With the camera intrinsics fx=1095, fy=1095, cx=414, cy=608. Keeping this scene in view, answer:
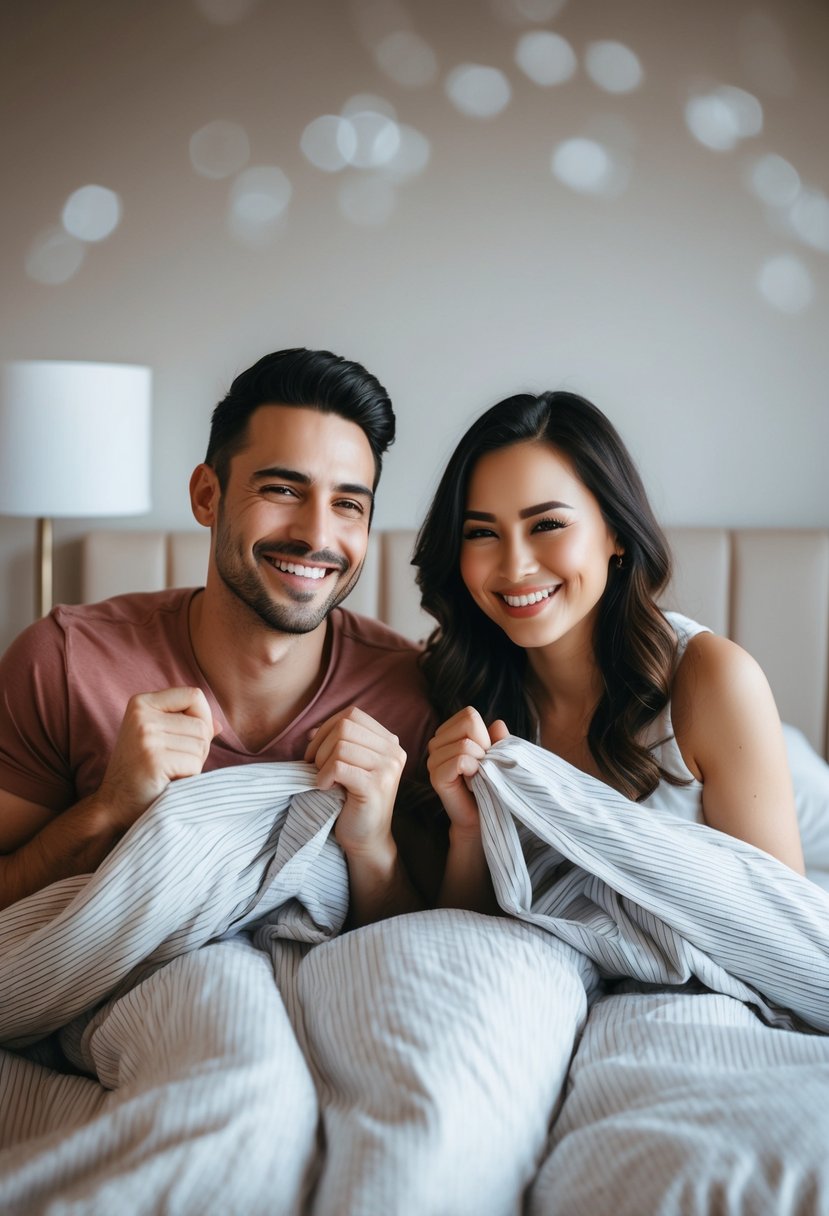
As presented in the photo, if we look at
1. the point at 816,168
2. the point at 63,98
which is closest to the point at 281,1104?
the point at 63,98

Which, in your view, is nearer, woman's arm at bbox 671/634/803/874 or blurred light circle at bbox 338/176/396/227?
woman's arm at bbox 671/634/803/874

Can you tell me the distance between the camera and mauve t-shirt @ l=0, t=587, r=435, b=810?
153 centimetres

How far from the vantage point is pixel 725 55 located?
265 centimetres

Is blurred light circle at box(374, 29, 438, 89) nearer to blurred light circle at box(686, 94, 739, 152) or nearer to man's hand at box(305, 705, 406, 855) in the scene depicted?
blurred light circle at box(686, 94, 739, 152)

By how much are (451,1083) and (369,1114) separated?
0.26 feet

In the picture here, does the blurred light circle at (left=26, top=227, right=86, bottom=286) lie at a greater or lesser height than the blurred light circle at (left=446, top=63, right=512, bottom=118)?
lesser

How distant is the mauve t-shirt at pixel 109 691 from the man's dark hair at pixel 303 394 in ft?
0.90

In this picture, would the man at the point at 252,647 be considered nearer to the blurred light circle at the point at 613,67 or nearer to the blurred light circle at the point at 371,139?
the blurred light circle at the point at 371,139

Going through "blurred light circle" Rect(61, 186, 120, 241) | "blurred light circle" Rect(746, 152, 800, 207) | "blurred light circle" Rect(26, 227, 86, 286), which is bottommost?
"blurred light circle" Rect(26, 227, 86, 286)

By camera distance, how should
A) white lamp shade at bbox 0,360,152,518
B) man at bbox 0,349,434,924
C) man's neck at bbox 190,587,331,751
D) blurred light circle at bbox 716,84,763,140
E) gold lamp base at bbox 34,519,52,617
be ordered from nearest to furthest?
Answer: man at bbox 0,349,434,924 → man's neck at bbox 190,587,331,751 → white lamp shade at bbox 0,360,152,518 → gold lamp base at bbox 34,519,52,617 → blurred light circle at bbox 716,84,763,140

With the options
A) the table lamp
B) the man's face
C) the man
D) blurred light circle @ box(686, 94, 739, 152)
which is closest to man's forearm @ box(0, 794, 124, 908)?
the man

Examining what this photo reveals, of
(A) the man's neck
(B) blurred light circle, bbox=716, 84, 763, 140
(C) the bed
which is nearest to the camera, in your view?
(C) the bed

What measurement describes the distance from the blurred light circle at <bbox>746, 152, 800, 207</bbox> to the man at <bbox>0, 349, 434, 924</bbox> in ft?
5.05

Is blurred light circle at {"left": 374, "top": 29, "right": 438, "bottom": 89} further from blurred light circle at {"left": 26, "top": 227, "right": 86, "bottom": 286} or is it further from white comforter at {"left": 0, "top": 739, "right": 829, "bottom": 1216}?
white comforter at {"left": 0, "top": 739, "right": 829, "bottom": 1216}
